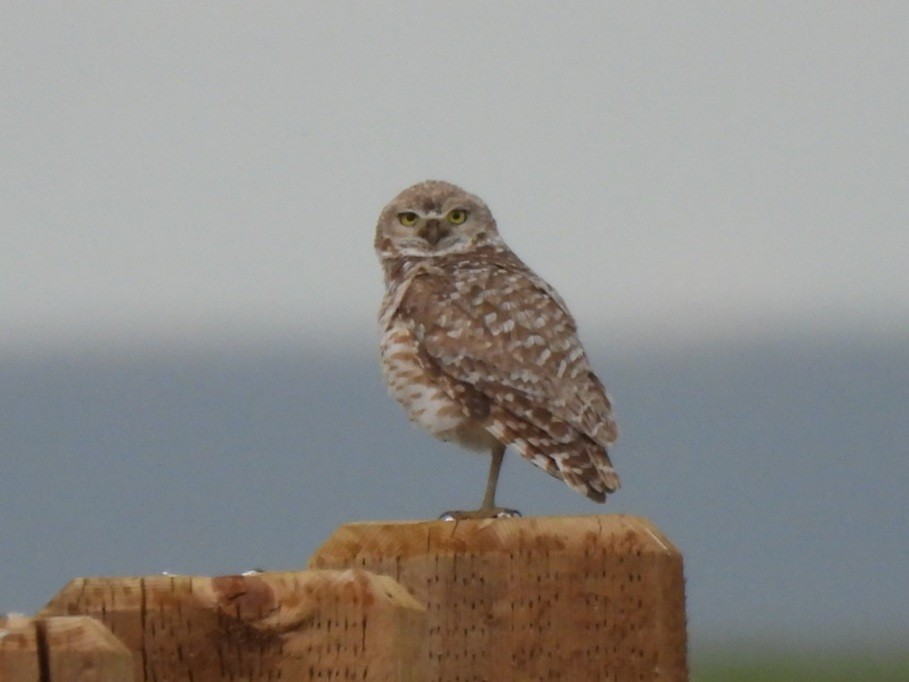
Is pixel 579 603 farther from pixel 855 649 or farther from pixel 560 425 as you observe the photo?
pixel 855 649

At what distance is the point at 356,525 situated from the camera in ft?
16.4

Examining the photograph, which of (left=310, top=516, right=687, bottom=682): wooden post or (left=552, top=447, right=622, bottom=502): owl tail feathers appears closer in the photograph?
(left=310, top=516, right=687, bottom=682): wooden post

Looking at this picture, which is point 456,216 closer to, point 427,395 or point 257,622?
point 427,395

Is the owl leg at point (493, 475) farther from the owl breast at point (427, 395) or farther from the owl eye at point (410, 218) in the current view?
the owl eye at point (410, 218)

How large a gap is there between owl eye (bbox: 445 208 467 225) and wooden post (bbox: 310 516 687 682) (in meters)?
5.62

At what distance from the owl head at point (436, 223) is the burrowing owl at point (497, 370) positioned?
61 cm

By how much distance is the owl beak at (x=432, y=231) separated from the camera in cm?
1053

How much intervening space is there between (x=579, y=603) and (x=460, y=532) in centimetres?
27

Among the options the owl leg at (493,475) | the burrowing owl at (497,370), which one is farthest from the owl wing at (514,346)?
the owl leg at (493,475)

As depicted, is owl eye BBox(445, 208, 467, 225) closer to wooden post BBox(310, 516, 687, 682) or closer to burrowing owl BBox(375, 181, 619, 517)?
burrowing owl BBox(375, 181, 619, 517)

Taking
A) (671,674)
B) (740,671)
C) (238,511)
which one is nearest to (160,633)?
(671,674)

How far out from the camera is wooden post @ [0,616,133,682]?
346cm

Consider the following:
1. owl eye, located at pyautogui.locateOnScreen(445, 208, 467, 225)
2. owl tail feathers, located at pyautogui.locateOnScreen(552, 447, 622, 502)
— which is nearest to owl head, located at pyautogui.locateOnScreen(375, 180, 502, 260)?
owl eye, located at pyautogui.locateOnScreen(445, 208, 467, 225)

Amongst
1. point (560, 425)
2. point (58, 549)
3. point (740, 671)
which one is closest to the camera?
point (560, 425)
